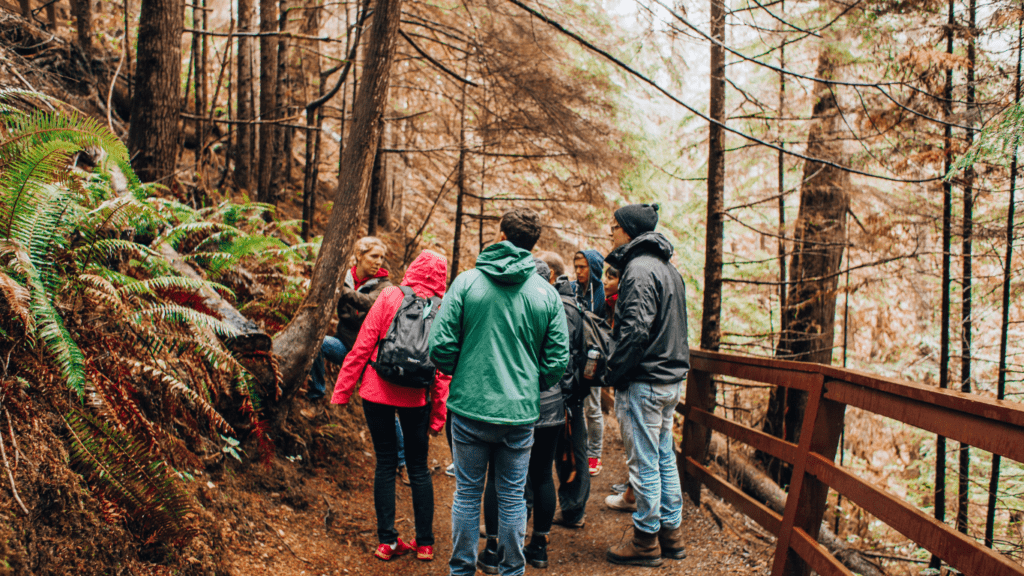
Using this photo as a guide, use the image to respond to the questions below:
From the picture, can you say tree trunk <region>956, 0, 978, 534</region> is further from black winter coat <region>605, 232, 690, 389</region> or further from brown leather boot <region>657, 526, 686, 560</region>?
black winter coat <region>605, 232, 690, 389</region>

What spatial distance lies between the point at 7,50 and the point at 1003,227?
10.2 meters

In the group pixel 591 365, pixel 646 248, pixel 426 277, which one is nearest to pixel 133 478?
pixel 426 277

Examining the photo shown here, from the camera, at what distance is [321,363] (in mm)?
5555

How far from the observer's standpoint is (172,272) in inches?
166

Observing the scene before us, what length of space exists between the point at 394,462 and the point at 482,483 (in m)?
0.80

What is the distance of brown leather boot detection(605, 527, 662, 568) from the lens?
3.82 m

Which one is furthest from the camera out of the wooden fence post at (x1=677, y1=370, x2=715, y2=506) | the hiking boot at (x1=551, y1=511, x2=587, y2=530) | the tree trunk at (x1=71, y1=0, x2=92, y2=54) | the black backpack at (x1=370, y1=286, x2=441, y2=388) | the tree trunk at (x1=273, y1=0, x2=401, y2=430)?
the tree trunk at (x1=71, y1=0, x2=92, y2=54)

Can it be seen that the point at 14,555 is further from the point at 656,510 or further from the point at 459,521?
the point at 656,510

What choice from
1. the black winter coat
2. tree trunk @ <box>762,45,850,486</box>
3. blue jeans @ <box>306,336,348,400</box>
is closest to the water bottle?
the black winter coat

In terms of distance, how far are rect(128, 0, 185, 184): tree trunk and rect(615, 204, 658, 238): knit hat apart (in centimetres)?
496

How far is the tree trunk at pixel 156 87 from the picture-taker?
5.71 metres

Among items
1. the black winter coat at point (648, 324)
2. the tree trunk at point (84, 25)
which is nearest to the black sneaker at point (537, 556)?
the black winter coat at point (648, 324)

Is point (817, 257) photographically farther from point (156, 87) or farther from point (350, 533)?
point (156, 87)

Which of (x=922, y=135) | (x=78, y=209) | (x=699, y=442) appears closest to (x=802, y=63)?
(x=922, y=135)
